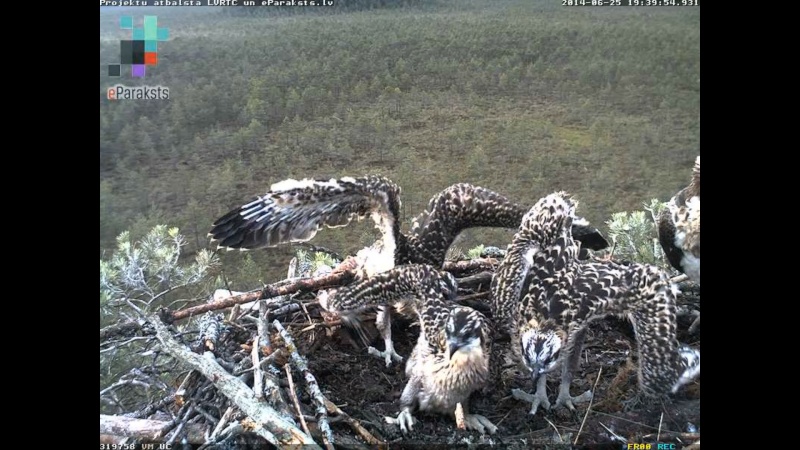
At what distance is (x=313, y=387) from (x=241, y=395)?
10.9 inches

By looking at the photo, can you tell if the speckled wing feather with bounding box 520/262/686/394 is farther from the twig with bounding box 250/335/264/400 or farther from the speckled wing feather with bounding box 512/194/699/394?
the twig with bounding box 250/335/264/400

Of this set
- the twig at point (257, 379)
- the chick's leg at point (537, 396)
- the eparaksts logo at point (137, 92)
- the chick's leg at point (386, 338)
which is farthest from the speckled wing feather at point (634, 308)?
the eparaksts logo at point (137, 92)

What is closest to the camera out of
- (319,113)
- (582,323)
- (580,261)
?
(582,323)

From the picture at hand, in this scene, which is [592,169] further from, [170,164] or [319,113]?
[170,164]

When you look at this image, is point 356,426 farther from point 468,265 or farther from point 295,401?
point 468,265

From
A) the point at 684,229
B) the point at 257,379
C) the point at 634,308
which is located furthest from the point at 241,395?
the point at 684,229

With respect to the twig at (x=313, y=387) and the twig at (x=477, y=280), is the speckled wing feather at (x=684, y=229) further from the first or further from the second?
the twig at (x=313, y=387)

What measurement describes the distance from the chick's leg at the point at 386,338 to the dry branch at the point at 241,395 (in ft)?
1.53

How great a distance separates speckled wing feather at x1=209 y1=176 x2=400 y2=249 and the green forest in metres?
0.09

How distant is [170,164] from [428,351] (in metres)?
1.39

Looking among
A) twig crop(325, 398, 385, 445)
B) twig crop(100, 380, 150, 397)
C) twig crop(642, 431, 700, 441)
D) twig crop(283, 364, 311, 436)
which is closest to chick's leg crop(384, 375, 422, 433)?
twig crop(325, 398, 385, 445)

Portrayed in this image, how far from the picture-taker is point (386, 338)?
288cm
